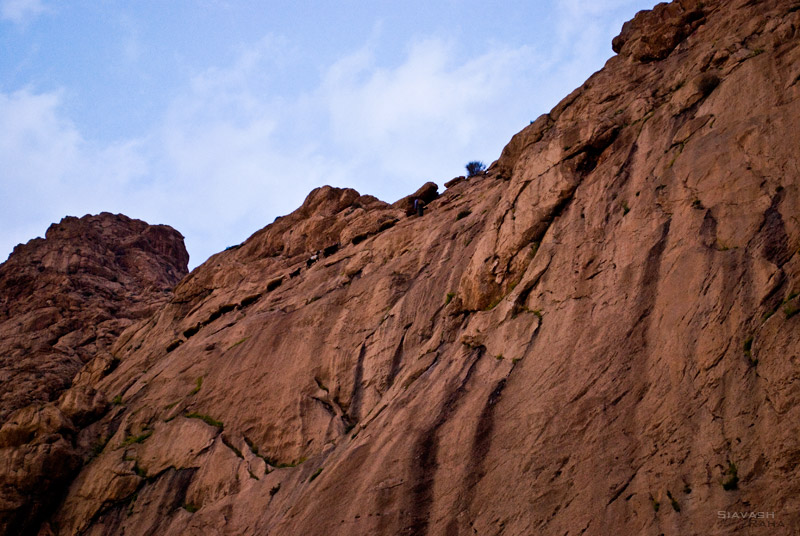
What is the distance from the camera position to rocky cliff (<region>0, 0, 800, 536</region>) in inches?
520

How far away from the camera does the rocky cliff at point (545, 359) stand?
1321 centimetres

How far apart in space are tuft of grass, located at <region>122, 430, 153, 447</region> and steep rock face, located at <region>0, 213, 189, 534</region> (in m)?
1.81

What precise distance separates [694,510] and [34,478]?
2269 centimetres

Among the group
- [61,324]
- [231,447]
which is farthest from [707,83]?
[61,324]

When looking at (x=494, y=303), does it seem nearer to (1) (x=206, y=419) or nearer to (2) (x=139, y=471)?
(1) (x=206, y=419)

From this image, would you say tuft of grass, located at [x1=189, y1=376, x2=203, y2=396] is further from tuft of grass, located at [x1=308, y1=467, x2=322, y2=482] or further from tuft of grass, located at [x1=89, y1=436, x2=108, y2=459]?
tuft of grass, located at [x1=308, y1=467, x2=322, y2=482]

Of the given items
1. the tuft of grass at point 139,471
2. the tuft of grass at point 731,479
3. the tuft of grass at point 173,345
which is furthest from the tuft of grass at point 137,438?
the tuft of grass at point 731,479

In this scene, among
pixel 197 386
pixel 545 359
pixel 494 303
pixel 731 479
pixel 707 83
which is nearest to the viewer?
pixel 731 479

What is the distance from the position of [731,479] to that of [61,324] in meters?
39.4

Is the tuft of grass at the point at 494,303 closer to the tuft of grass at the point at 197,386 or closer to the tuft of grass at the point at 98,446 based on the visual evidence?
the tuft of grass at the point at 197,386

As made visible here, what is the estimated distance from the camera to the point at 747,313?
13680 millimetres

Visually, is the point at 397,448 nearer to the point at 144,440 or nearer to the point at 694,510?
the point at 694,510

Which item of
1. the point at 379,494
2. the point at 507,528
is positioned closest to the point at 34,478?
the point at 379,494

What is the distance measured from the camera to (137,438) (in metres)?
26.5
